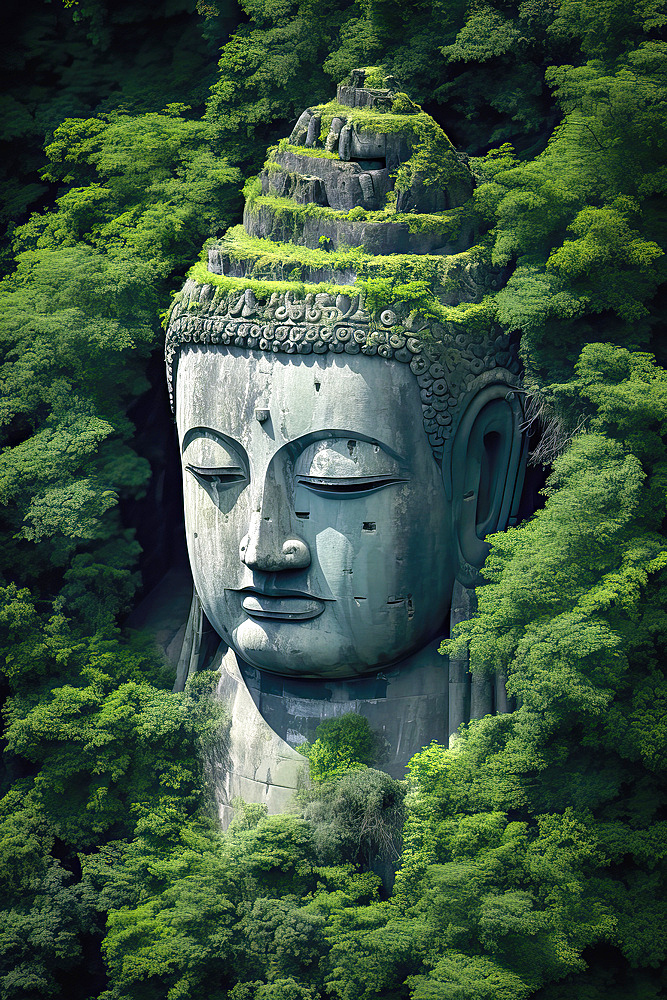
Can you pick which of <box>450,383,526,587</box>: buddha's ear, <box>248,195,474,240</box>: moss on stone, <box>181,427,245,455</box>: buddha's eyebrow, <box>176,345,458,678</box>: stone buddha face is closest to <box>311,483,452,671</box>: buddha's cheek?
<box>176,345,458,678</box>: stone buddha face

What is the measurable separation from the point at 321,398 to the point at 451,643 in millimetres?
3089

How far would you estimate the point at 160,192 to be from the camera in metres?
18.2

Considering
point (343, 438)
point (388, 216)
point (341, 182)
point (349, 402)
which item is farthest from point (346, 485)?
point (341, 182)

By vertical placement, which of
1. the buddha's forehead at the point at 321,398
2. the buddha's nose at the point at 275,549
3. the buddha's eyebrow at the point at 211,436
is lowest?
the buddha's nose at the point at 275,549

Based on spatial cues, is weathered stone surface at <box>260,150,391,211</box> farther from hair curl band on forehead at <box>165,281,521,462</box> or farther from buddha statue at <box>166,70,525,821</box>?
hair curl band on forehead at <box>165,281,521,462</box>

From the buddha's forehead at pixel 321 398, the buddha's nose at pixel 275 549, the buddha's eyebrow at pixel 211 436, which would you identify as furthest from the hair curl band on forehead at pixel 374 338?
the buddha's nose at pixel 275 549

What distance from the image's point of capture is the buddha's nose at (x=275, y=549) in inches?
584

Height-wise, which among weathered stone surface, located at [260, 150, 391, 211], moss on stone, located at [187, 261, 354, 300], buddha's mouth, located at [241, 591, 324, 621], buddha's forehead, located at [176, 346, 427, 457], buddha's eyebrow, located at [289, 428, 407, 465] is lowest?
buddha's mouth, located at [241, 591, 324, 621]

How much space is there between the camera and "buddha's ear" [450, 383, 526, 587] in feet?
49.7

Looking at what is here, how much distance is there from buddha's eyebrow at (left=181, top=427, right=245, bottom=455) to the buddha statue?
0.11ft

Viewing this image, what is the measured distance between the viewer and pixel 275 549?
1488 cm

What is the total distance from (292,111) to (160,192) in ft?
7.07

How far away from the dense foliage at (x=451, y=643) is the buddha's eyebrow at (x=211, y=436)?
1.80 meters

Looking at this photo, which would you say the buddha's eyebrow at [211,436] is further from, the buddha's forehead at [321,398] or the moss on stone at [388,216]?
the moss on stone at [388,216]
